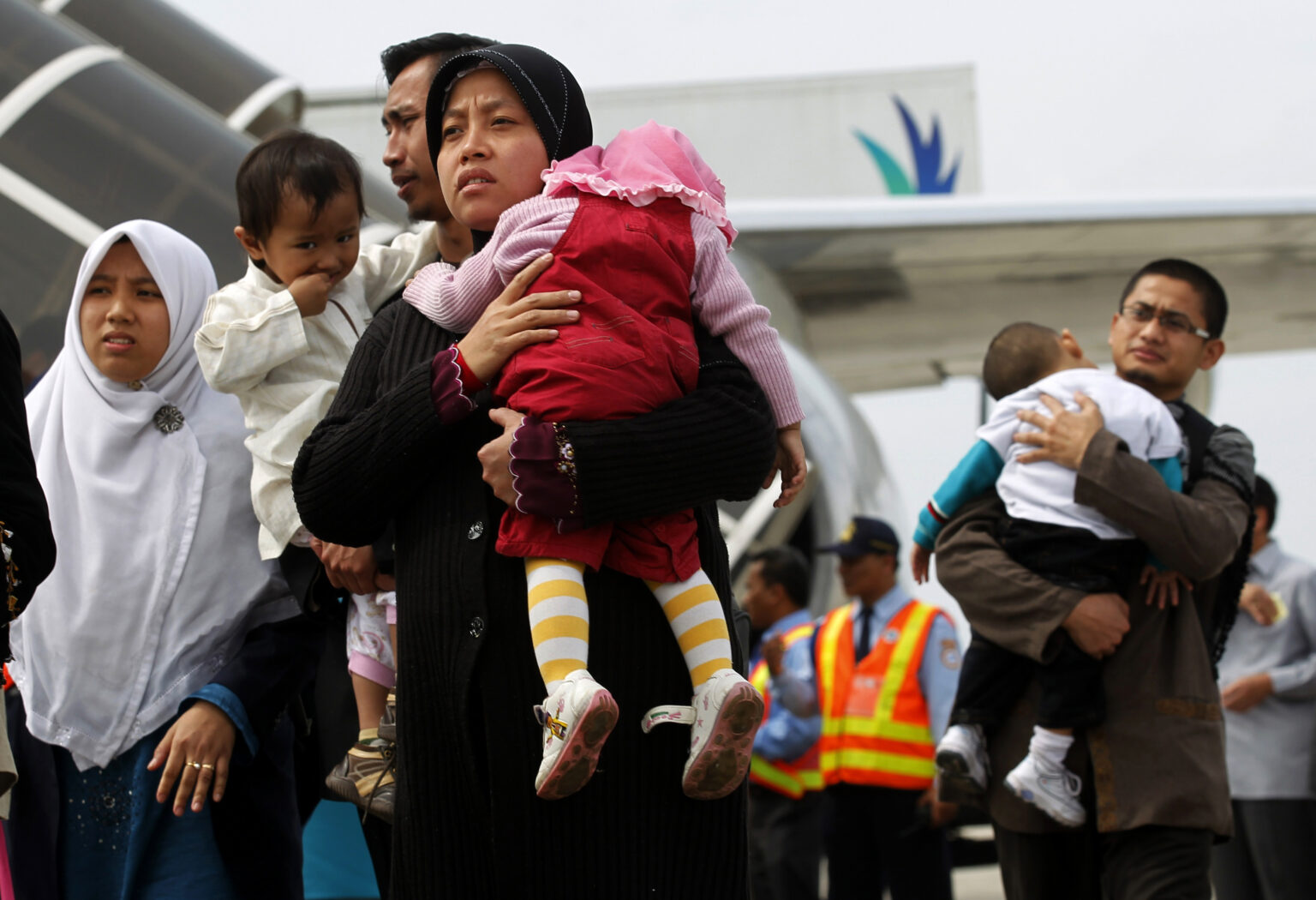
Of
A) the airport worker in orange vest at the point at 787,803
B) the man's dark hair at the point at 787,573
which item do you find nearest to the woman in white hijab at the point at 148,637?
the airport worker in orange vest at the point at 787,803

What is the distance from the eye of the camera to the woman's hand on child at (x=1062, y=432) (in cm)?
286

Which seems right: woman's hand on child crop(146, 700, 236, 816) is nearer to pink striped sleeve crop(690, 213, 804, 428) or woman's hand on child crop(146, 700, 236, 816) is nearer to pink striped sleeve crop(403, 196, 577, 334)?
pink striped sleeve crop(403, 196, 577, 334)

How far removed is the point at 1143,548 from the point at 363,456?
1819 mm

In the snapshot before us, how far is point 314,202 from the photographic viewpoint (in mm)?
2525

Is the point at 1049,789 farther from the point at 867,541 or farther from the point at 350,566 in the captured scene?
the point at 867,541

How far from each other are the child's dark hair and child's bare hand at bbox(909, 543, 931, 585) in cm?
158

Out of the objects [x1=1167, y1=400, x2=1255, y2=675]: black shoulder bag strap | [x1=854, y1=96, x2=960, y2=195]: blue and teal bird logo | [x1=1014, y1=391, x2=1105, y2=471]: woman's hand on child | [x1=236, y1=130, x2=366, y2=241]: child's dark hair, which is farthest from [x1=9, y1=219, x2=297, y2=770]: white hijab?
[x1=854, y1=96, x2=960, y2=195]: blue and teal bird logo

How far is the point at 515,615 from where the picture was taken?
1.77m

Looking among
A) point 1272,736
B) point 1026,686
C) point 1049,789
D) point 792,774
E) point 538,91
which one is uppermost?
point 538,91

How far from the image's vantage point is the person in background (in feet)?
15.2

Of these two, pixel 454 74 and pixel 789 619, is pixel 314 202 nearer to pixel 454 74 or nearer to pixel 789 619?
pixel 454 74

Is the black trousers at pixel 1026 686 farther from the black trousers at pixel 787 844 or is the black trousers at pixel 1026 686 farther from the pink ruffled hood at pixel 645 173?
the black trousers at pixel 787 844

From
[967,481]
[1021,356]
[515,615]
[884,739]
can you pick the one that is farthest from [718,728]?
[884,739]

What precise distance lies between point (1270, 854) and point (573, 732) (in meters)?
3.88
